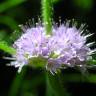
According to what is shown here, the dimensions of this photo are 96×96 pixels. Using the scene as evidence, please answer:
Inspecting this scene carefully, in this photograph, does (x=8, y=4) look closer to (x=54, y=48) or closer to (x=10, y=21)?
(x=10, y=21)

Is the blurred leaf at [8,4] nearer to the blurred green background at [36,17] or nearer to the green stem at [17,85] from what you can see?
the blurred green background at [36,17]

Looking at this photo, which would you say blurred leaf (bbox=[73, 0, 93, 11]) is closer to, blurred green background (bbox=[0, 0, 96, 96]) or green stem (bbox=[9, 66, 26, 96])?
blurred green background (bbox=[0, 0, 96, 96])

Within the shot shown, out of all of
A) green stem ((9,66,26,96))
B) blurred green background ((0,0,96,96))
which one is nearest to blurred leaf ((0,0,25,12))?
blurred green background ((0,0,96,96))

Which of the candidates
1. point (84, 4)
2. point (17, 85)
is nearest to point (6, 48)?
point (17, 85)

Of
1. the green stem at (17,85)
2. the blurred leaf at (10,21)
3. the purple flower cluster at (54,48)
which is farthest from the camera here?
the blurred leaf at (10,21)

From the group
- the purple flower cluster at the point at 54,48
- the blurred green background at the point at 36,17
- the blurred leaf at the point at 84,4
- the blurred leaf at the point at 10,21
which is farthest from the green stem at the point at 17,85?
the purple flower cluster at the point at 54,48
